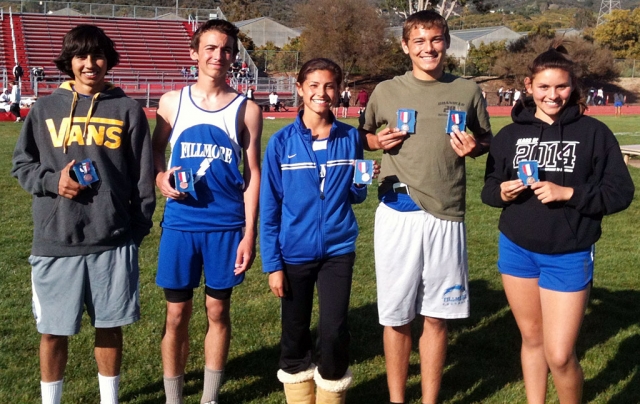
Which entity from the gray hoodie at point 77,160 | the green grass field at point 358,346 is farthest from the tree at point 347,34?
the gray hoodie at point 77,160

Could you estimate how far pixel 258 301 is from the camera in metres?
5.95

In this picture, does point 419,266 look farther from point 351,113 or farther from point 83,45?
point 351,113

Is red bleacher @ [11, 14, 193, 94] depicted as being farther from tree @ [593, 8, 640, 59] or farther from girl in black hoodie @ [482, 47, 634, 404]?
tree @ [593, 8, 640, 59]

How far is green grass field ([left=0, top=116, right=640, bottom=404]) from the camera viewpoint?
A: 14.3 feet

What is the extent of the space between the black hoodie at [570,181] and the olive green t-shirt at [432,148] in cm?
37

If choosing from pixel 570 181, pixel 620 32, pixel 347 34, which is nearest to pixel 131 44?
pixel 347 34

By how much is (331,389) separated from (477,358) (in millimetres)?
1606

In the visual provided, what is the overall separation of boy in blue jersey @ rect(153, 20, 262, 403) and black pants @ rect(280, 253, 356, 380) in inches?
12.2

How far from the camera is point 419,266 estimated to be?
3.86m

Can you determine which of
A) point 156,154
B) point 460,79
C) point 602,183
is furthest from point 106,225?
point 602,183

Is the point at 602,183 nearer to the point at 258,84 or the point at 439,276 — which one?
the point at 439,276

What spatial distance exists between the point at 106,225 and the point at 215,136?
710mm

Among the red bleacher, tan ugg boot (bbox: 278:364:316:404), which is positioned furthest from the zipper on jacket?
the red bleacher

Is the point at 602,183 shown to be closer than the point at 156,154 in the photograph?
Yes
